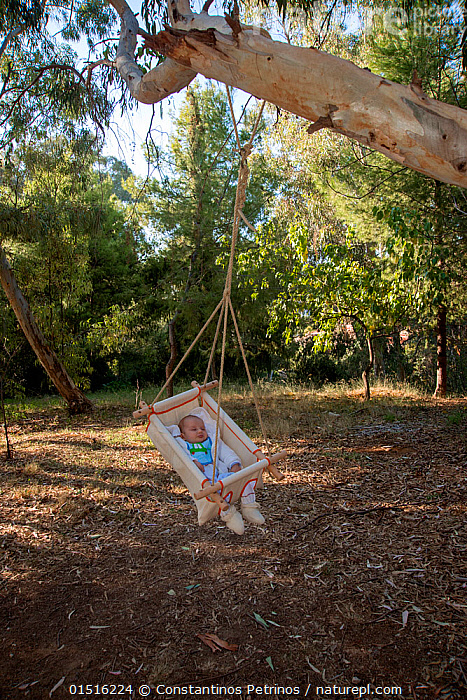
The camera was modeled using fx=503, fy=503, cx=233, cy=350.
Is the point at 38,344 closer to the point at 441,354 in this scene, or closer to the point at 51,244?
the point at 51,244

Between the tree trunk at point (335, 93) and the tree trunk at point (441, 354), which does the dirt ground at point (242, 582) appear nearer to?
the tree trunk at point (335, 93)

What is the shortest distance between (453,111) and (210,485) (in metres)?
1.75

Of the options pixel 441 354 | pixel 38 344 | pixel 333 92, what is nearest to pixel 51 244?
pixel 38 344

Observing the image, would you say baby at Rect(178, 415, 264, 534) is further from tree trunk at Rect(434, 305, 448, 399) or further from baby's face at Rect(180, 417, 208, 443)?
tree trunk at Rect(434, 305, 448, 399)

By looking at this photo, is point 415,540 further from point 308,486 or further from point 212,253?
point 212,253

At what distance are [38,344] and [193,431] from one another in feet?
12.7

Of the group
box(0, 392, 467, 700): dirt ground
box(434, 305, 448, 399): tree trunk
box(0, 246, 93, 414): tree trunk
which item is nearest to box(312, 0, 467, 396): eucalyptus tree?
box(434, 305, 448, 399): tree trunk

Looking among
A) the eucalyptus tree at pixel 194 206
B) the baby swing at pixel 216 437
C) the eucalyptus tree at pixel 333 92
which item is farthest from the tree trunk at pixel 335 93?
the eucalyptus tree at pixel 194 206

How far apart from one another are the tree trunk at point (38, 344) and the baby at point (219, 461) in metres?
3.73

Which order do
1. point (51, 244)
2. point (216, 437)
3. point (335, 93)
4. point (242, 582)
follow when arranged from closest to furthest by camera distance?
point (335, 93), point (216, 437), point (242, 582), point (51, 244)

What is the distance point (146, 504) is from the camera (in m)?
3.51

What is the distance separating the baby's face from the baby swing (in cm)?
7

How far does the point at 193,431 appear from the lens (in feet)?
10.1

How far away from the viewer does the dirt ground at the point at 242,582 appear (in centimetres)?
186
